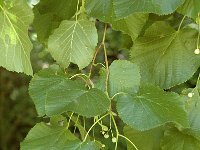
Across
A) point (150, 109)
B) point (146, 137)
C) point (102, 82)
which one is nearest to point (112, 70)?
point (102, 82)

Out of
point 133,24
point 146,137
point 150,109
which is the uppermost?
point 133,24

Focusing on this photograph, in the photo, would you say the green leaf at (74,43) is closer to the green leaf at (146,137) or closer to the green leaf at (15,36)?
the green leaf at (15,36)

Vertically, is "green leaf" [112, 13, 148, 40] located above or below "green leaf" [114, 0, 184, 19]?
below

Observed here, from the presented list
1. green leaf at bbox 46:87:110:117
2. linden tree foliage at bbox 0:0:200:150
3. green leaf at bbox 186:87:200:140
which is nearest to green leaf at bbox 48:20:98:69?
linden tree foliage at bbox 0:0:200:150

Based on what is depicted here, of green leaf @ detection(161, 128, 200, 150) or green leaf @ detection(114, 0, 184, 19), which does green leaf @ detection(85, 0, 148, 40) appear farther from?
green leaf @ detection(161, 128, 200, 150)

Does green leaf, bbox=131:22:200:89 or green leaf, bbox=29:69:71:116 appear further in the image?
green leaf, bbox=131:22:200:89

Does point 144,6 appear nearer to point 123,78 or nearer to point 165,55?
point 123,78

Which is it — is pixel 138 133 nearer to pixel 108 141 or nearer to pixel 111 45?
pixel 108 141
